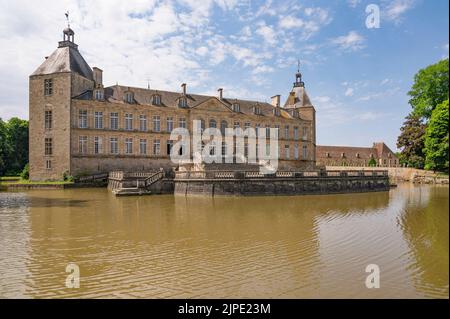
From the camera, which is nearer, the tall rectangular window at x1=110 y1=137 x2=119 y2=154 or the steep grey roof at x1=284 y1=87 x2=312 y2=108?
the tall rectangular window at x1=110 y1=137 x2=119 y2=154

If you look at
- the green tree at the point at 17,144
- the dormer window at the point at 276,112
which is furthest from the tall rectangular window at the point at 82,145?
the dormer window at the point at 276,112

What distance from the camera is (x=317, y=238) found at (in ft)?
32.6

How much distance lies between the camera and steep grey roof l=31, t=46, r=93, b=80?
111 feet

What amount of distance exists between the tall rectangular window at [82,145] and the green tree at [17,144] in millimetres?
20505

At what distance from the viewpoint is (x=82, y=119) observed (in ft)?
110

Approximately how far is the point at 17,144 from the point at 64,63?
2151 cm

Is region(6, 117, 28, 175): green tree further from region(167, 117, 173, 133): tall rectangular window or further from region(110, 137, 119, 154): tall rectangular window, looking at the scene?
region(167, 117, 173, 133): tall rectangular window

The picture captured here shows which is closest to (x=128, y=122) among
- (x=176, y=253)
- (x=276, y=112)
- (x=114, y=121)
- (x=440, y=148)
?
(x=114, y=121)

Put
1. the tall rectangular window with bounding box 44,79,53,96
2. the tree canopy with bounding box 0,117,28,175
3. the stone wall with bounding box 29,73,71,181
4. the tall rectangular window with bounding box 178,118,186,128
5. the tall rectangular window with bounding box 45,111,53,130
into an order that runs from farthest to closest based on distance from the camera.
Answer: the tree canopy with bounding box 0,117,28,175 < the tall rectangular window with bounding box 178,118,186,128 < the tall rectangular window with bounding box 44,79,53,96 < the tall rectangular window with bounding box 45,111,53,130 < the stone wall with bounding box 29,73,71,181

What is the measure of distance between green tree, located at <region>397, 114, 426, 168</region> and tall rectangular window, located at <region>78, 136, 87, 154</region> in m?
42.2

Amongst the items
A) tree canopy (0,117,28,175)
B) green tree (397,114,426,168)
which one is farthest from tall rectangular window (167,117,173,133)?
green tree (397,114,426,168)

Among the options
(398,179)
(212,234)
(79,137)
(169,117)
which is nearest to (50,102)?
(79,137)
